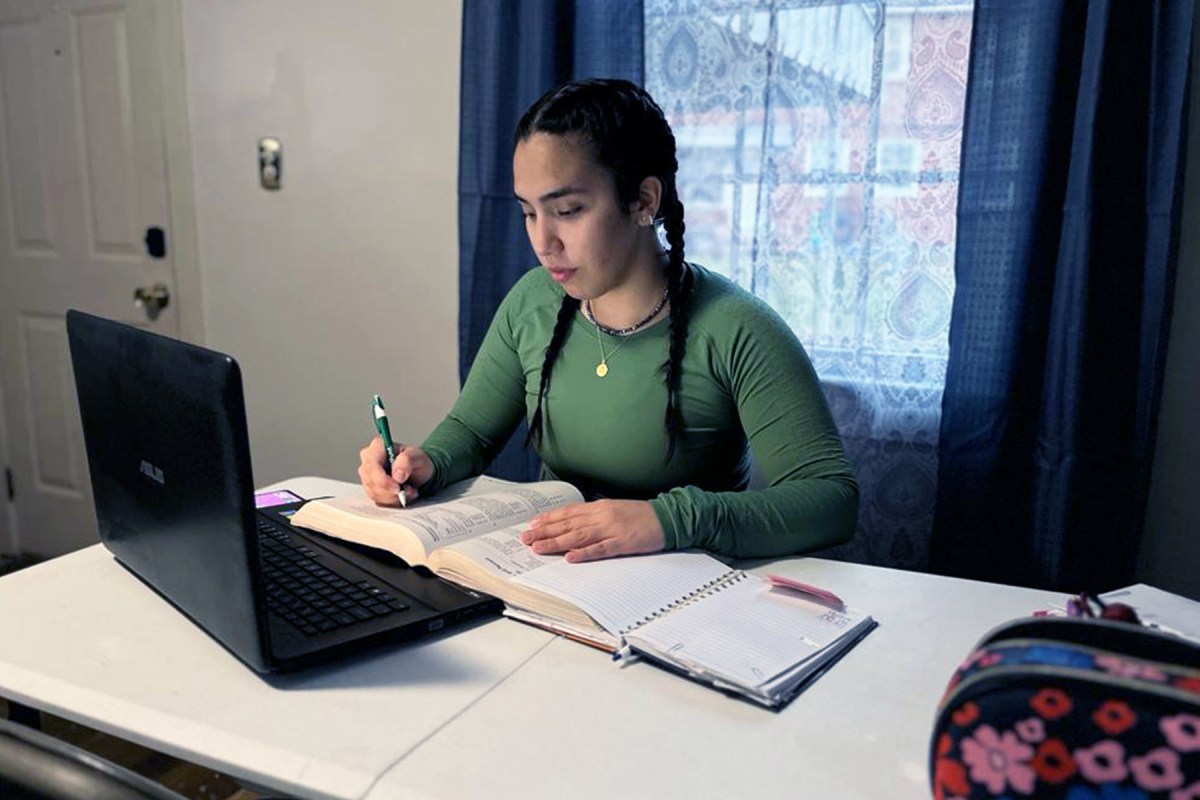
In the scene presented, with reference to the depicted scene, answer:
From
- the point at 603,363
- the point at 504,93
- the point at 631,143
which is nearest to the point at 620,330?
the point at 603,363

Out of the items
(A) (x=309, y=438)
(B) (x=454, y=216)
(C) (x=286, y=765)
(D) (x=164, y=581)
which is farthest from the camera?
(A) (x=309, y=438)

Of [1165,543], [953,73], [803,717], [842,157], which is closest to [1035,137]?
[953,73]

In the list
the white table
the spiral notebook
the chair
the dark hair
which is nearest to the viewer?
the chair

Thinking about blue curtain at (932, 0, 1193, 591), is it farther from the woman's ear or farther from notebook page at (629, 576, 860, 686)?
notebook page at (629, 576, 860, 686)

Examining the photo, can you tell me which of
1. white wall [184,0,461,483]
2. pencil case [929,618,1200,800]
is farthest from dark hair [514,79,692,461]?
white wall [184,0,461,483]

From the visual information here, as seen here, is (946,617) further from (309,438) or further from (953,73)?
(309,438)

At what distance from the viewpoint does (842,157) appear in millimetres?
1864

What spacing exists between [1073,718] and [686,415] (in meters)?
0.85

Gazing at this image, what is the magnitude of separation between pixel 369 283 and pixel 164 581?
64.2 inches

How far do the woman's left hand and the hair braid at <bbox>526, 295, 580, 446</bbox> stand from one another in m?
0.39

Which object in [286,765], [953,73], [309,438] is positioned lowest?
[309,438]

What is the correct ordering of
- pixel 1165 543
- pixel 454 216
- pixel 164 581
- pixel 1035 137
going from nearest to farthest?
pixel 164 581 < pixel 1035 137 < pixel 1165 543 < pixel 454 216

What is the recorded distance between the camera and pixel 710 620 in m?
0.93

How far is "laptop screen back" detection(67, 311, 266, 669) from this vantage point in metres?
0.77
